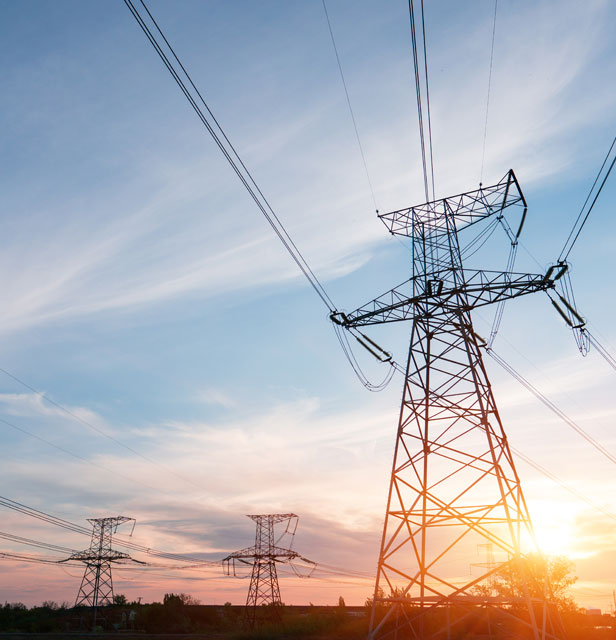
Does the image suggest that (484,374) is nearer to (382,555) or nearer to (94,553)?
(382,555)

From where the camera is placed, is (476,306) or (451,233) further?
(451,233)

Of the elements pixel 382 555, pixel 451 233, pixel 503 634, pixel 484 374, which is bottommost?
pixel 503 634

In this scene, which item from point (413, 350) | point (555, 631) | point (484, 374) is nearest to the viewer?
point (555, 631)

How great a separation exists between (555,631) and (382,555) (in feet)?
21.0

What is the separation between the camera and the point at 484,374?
21.9m

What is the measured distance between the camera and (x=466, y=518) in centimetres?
1964

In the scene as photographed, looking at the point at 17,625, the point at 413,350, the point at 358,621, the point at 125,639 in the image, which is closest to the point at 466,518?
the point at 413,350

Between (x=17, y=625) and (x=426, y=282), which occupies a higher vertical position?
(x=426, y=282)

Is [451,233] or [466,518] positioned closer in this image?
[466,518]

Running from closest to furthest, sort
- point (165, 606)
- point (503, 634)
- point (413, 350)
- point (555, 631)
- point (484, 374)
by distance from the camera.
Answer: point (555, 631), point (484, 374), point (413, 350), point (503, 634), point (165, 606)

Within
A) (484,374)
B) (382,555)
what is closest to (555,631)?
(382,555)

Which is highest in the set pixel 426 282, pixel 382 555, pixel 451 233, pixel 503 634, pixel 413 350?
pixel 451 233

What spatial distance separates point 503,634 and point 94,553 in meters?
60.6

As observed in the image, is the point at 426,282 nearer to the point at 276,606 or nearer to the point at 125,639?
the point at 125,639
